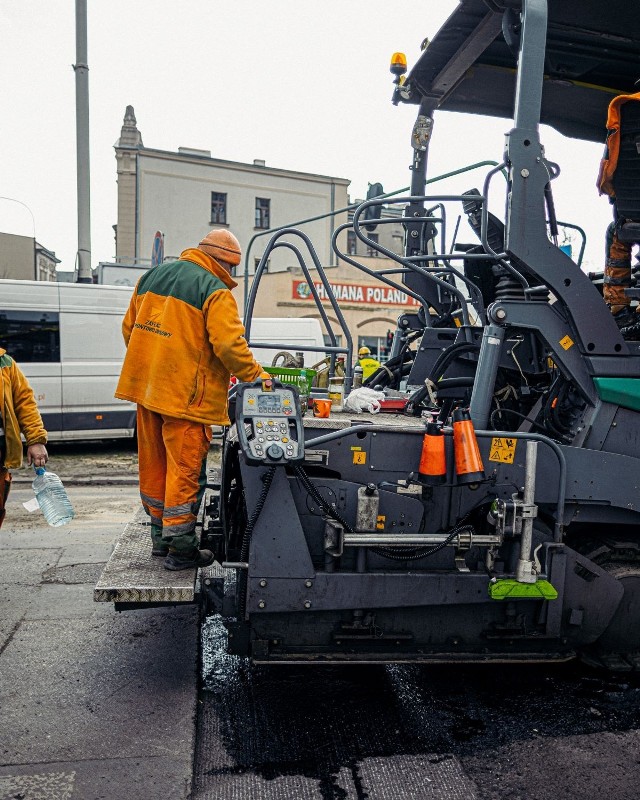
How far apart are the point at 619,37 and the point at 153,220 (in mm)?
34349

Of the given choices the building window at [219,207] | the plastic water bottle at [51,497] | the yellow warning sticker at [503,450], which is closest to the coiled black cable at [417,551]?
the yellow warning sticker at [503,450]

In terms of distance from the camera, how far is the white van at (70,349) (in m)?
A: 10.2

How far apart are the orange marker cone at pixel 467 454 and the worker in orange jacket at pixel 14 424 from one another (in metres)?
2.60

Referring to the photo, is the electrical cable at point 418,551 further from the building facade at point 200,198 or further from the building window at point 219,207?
the building window at point 219,207

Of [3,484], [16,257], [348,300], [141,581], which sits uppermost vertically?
[16,257]

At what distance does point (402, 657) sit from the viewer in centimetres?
320

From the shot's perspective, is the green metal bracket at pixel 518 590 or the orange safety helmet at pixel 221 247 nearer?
the green metal bracket at pixel 518 590

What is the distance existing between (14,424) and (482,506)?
9.21 feet

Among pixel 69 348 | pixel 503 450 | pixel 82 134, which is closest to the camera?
pixel 503 450

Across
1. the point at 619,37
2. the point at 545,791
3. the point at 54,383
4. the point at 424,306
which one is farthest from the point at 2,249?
the point at 545,791

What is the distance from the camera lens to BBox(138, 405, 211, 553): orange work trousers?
3559 mm

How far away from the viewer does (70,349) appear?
34.5 feet

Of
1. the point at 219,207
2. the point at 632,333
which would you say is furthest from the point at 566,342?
the point at 219,207

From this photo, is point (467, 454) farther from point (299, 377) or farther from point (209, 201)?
point (209, 201)
